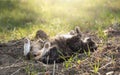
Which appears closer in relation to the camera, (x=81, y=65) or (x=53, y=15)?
(x=81, y=65)

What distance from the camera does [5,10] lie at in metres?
9.91

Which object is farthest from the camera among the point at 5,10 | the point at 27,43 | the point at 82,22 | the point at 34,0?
the point at 34,0

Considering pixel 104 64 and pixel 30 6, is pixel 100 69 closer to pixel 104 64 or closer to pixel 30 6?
pixel 104 64

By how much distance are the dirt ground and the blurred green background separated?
2.13 meters

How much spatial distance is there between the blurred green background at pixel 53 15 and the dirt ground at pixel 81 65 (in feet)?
7.00

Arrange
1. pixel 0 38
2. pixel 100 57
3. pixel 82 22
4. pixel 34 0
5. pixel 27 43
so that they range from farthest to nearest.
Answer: pixel 34 0 < pixel 82 22 < pixel 0 38 < pixel 27 43 < pixel 100 57

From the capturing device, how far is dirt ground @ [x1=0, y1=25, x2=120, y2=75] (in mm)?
4650

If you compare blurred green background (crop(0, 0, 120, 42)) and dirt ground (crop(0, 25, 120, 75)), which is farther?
blurred green background (crop(0, 0, 120, 42))

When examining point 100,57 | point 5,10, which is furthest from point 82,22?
point 100,57

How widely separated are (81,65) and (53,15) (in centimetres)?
480

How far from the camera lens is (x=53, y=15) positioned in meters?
9.50

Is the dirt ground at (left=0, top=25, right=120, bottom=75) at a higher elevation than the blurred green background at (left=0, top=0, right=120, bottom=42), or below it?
below

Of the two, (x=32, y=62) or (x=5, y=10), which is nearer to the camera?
(x=32, y=62)

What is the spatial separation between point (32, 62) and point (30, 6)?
5221 mm
